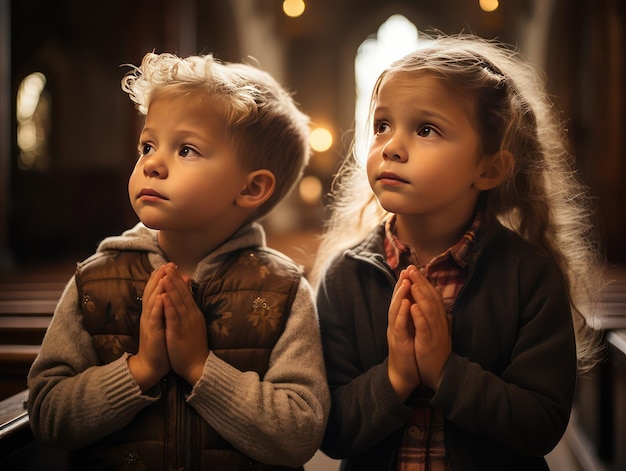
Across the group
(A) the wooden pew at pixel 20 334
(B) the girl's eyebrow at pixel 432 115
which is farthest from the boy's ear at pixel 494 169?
(A) the wooden pew at pixel 20 334

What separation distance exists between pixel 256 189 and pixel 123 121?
178 inches

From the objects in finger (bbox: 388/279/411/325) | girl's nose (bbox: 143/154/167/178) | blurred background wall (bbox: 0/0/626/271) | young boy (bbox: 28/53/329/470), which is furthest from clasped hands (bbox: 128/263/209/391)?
blurred background wall (bbox: 0/0/626/271)

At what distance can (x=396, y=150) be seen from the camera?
914 mm

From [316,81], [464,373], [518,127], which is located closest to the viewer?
[464,373]

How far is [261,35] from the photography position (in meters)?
5.98

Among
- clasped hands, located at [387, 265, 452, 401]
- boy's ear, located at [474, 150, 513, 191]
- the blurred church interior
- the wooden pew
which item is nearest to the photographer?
clasped hands, located at [387, 265, 452, 401]

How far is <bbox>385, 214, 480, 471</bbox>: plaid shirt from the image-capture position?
0.97 metres

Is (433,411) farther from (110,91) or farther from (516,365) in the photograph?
(110,91)

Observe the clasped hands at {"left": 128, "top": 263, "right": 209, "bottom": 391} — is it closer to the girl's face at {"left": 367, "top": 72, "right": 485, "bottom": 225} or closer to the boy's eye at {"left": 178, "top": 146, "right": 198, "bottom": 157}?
the boy's eye at {"left": 178, "top": 146, "right": 198, "bottom": 157}

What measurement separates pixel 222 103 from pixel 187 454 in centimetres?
51

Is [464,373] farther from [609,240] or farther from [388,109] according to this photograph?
[609,240]

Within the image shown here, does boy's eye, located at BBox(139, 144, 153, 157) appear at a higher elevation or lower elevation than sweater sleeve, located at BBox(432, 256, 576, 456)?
higher

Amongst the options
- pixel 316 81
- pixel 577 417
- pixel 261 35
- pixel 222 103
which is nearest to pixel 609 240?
pixel 577 417

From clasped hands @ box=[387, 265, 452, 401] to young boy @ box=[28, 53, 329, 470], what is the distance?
13 cm
